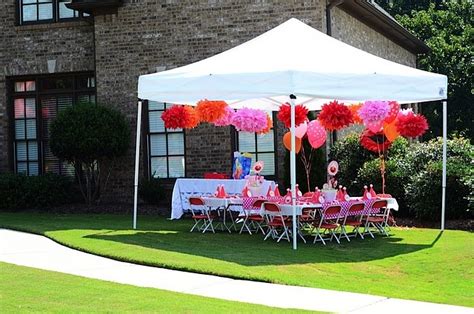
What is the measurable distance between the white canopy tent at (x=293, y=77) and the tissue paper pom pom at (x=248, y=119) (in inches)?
67.3

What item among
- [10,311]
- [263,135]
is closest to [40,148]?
[263,135]

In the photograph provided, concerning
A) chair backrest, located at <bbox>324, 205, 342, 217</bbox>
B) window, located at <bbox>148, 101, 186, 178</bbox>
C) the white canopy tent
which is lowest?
chair backrest, located at <bbox>324, 205, 342, 217</bbox>

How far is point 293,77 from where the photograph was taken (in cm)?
1239

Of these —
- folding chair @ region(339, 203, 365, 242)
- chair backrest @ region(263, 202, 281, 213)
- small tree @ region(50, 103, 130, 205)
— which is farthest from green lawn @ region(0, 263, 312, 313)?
small tree @ region(50, 103, 130, 205)

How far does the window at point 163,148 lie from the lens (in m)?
19.5

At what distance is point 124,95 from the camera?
19875mm

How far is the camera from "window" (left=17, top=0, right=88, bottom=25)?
68.6 feet

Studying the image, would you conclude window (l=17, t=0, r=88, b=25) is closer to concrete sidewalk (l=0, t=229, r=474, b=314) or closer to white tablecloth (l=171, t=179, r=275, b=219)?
white tablecloth (l=171, t=179, r=275, b=219)

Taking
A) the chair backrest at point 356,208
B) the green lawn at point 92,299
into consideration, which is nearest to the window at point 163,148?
the chair backrest at point 356,208

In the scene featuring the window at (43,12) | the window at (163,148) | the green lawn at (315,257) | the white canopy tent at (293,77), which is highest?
the window at (43,12)

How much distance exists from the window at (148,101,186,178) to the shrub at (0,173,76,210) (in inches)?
95.0

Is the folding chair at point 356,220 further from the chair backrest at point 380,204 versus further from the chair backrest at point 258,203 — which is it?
the chair backrest at point 258,203

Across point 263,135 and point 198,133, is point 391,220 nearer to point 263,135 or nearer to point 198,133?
point 263,135

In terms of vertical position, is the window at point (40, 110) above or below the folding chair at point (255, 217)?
above
